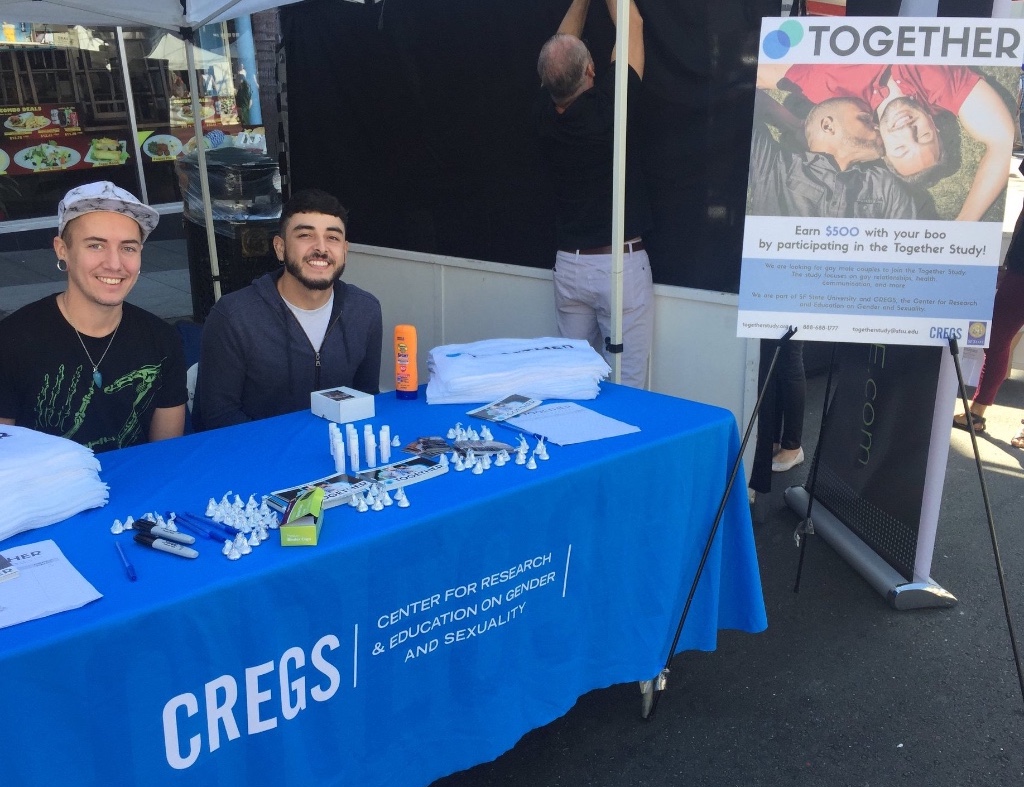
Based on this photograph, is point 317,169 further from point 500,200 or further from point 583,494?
point 583,494

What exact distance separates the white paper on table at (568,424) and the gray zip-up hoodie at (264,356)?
0.71 m

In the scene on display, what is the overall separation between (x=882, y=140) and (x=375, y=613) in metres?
1.94

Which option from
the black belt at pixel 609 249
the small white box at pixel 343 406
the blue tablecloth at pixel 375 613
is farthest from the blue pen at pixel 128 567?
the black belt at pixel 609 249

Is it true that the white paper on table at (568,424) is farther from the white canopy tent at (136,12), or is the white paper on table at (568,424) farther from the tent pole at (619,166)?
the white canopy tent at (136,12)

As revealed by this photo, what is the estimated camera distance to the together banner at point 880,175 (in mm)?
2391

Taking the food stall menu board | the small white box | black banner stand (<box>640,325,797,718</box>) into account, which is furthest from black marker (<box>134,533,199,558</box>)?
the food stall menu board

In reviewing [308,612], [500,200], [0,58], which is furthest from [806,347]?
[0,58]

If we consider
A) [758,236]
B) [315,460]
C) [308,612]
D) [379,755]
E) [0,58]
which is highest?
[0,58]

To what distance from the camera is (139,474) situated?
188 centimetres

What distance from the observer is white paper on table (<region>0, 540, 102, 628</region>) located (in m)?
1.31

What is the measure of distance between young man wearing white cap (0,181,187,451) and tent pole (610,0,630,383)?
4.91 ft

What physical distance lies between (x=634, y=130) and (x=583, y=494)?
2007mm

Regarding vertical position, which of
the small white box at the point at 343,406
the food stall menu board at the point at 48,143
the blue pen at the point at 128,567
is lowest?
the blue pen at the point at 128,567

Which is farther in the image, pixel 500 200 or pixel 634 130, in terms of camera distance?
pixel 500 200
